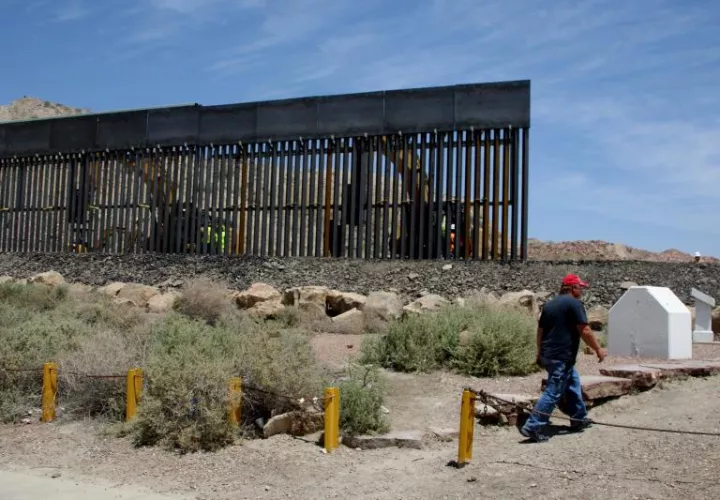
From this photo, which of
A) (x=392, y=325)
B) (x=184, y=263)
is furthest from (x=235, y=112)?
(x=392, y=325)

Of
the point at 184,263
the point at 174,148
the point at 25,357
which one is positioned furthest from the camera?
the point at 174,148

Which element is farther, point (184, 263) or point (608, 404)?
point (184, 263)

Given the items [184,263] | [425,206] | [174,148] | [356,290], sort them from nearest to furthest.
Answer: [356,290]
[425,206]
[184,263]
[174,148]

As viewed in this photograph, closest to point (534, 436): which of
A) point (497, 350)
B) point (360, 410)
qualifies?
point (360, 410)

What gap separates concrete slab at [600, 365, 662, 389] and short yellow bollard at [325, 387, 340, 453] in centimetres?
371

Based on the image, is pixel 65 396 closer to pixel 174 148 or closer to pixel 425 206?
pixel 425 206

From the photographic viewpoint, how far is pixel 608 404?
9.30 m

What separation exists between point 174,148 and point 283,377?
18.2 metres

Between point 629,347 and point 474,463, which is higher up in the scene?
point 629,347

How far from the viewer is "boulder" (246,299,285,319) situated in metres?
16.9

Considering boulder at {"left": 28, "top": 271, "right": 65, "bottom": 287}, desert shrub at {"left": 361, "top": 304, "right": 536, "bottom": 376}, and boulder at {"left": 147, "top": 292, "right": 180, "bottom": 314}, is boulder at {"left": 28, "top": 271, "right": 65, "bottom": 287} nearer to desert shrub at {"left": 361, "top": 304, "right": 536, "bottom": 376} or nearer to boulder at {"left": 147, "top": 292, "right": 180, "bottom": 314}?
boulder at {"left": 147, "top": 292, "right": 180, "bottom": 314}

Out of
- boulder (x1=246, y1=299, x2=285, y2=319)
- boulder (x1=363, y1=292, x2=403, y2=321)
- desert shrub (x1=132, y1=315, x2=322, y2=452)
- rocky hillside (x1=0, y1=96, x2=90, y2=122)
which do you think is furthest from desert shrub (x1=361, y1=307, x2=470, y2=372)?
rocky hillside (x1=0, y1=96, x2=90, y2=122)

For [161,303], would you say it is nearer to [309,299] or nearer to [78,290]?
[78,290]

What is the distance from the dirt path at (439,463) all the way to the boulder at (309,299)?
7.34 m
